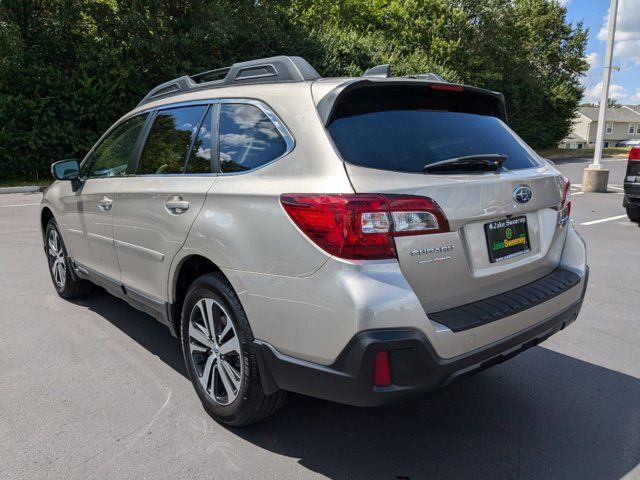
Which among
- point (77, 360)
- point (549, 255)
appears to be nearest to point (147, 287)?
point (77, 360)

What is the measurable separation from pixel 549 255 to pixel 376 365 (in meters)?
1.35

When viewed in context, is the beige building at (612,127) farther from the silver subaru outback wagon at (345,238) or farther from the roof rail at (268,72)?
the roof rail at (268,72)

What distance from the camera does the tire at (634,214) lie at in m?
9.35

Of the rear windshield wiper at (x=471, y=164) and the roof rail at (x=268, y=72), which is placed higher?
the roof rail at (x=268, y=72)

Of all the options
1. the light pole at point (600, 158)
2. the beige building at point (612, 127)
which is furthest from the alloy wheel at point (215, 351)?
the beige building at point (612, 127)

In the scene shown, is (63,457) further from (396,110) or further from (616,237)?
Answer: (616,237)

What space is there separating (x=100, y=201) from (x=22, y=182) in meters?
14.5

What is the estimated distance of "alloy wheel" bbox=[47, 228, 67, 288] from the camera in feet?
16.5

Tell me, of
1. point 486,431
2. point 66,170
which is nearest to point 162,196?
point 66,170

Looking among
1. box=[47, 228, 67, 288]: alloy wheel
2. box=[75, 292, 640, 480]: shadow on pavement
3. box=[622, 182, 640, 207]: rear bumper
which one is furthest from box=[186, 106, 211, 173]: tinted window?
box=[622, 182, 640, 207]: rear bumper

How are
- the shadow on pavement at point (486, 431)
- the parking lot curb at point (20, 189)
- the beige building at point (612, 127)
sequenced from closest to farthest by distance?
the shadow on pavement at point (486, 431) < the parking lot curb at point (20, 189) < the beige building at point (612, 127)

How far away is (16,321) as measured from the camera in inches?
177

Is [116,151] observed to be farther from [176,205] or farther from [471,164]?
[471,164]

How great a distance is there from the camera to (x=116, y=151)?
4137mm
